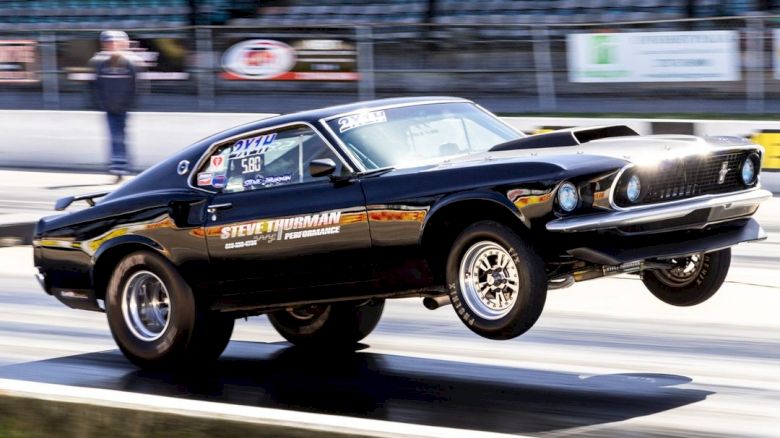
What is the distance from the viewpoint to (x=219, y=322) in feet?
25.4

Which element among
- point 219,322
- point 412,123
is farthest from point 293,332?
point 412,123

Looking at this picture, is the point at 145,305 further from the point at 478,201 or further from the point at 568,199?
the point at 568,199

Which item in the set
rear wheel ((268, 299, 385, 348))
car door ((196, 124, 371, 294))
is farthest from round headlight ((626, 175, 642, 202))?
rear wheel ((268, 299, 385, 348))

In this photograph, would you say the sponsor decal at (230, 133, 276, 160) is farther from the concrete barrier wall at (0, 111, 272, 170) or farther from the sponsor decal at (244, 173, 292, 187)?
the concrete barrier wall at (0, 111, 272, 170)

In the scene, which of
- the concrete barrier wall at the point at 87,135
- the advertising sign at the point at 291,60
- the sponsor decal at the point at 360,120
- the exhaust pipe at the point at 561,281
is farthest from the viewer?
the advertising sign at the point at 291,60

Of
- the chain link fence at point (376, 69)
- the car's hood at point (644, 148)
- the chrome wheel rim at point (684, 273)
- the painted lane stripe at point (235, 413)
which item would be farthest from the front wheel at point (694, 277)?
the chain link fence at point (376, 69)

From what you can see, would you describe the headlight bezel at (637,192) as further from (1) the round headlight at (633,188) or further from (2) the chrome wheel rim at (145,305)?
(2) the chrome wheel rim at (145,305)

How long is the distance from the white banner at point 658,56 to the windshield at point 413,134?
1209 cm

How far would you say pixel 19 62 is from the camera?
22.7 metres

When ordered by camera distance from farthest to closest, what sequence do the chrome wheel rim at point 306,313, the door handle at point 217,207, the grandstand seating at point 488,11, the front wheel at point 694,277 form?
1. the grandstand seating at point 488,11
2. the chrome wheel rim at point 306,313
3. the door handle at point 217,207
4. the front wheel at point 694,277

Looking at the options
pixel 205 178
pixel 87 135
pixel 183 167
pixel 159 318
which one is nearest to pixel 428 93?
pixel 87 135

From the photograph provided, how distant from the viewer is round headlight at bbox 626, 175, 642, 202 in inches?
251

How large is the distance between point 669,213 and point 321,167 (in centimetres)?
180

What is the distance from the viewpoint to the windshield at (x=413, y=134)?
713 cm
